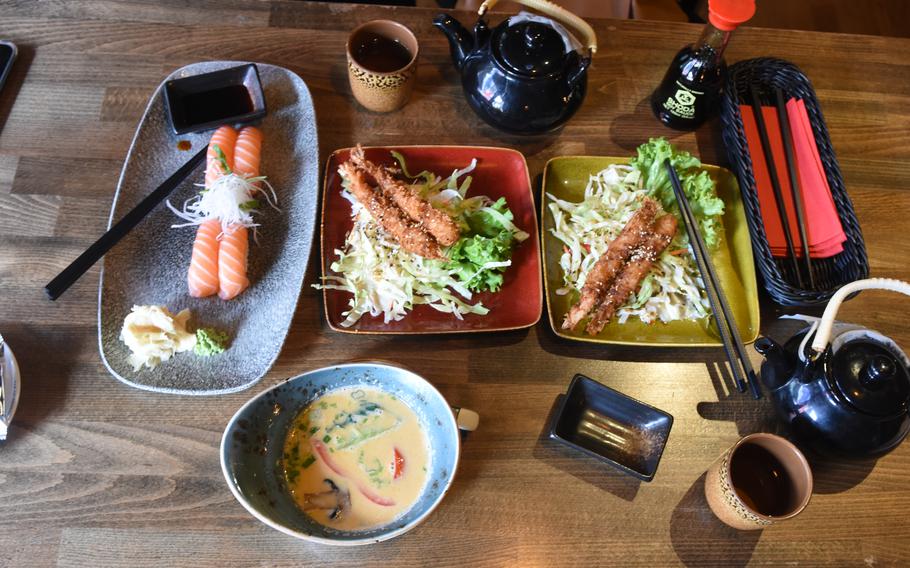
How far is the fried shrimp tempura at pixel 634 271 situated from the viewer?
1.78 m

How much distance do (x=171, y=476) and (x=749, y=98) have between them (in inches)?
88.3

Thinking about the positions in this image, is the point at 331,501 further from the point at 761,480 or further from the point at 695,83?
the point at 695,83

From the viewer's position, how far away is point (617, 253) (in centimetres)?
186

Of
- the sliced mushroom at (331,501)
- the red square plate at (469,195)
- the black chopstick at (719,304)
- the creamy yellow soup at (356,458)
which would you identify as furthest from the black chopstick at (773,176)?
the sliced mushroom at (331,501)

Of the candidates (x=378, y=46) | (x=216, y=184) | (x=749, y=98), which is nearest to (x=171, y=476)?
(x=216, y=184)

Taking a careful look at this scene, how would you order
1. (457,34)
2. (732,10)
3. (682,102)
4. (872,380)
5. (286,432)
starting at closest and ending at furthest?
(872,380) → (286,432) → (732,10) → (457,34) → (682,102)

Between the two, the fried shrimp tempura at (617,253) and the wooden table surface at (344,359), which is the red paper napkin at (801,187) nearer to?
the wooden table surface at (344,359)

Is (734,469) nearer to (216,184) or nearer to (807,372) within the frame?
(807,372)

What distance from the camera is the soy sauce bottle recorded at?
191 cm

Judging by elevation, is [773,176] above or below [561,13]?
below

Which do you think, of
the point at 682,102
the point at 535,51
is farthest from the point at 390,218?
the point at 682,102

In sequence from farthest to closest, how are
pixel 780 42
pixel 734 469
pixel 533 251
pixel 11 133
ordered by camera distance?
pixel 780 42, pixel 11 133, pixel 533 251, pixel 734 469

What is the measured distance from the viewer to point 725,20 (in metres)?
1.73

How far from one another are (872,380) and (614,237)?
0.80 metres
